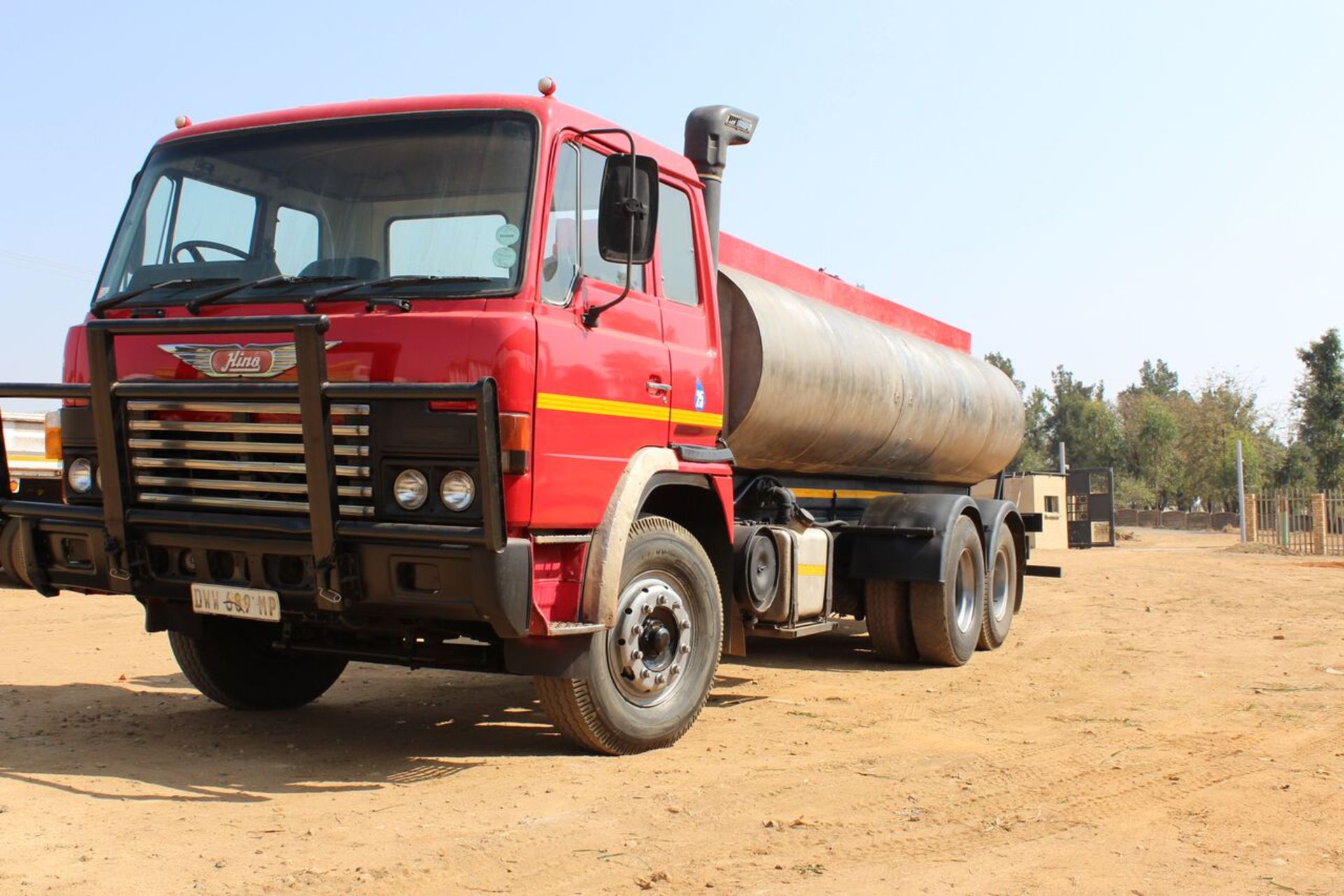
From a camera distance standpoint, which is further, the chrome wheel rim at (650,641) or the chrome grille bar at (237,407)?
the chrome wheel rim at (650,641)

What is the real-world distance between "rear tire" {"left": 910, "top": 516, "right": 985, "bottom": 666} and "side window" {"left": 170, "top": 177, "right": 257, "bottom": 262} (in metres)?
5.72

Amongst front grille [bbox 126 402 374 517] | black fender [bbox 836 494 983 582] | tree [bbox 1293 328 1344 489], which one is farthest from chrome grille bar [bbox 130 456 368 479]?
tree [bbox 1293 328 1344 489]

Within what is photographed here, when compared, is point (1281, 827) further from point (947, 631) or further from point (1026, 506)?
point (1026, 506)

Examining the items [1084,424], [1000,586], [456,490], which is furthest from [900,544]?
[1084,424]

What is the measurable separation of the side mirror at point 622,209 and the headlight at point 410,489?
4.42 ft

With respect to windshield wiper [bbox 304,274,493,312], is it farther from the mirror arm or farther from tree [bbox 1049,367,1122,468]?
tree [bbox 1049,367,1122,468]

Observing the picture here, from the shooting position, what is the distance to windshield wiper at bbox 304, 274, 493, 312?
18.9 feet

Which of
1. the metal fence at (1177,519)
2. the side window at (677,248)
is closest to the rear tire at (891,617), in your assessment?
the side window at (677,248)

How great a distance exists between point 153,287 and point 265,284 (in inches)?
26.0

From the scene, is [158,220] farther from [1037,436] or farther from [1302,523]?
[1037,436]

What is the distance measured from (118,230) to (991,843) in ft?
16.0

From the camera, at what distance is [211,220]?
6.43 metres

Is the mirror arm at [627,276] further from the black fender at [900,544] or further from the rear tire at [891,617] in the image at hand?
the rear tire at [891,617]

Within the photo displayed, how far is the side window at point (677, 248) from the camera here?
7012 millimetres
